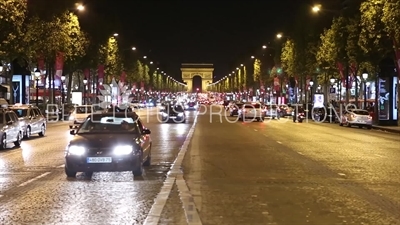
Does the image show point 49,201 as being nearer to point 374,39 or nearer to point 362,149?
point 362,149

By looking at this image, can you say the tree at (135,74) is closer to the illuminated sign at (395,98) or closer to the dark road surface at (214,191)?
the illuminated sign at (395,98)

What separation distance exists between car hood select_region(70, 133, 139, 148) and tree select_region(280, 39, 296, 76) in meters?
62.3

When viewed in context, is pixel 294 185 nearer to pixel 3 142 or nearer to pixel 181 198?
pixel 181 198

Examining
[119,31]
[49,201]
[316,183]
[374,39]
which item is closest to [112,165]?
[49,201]

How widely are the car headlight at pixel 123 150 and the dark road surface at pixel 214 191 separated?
0.65 m

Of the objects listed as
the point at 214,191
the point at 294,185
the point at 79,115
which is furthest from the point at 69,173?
the point at 79,115

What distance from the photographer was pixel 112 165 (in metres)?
15.0

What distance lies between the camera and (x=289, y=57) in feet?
257

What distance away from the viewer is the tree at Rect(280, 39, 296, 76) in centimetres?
7712

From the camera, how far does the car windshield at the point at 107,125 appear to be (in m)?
16.6

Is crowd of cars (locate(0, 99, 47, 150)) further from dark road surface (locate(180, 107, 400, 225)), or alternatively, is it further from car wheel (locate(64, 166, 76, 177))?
car wheel (locate(64, 166, 76, 177))

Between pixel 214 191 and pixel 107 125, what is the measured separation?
4896 mm

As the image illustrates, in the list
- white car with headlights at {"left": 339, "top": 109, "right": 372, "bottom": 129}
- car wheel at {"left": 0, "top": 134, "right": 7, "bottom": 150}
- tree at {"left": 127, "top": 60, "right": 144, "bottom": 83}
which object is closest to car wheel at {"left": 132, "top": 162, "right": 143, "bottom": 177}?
car wheel at {"left": 0, "top": 134, "right": 7, "bottom": 150}

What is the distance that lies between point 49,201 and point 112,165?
3.16 meters
